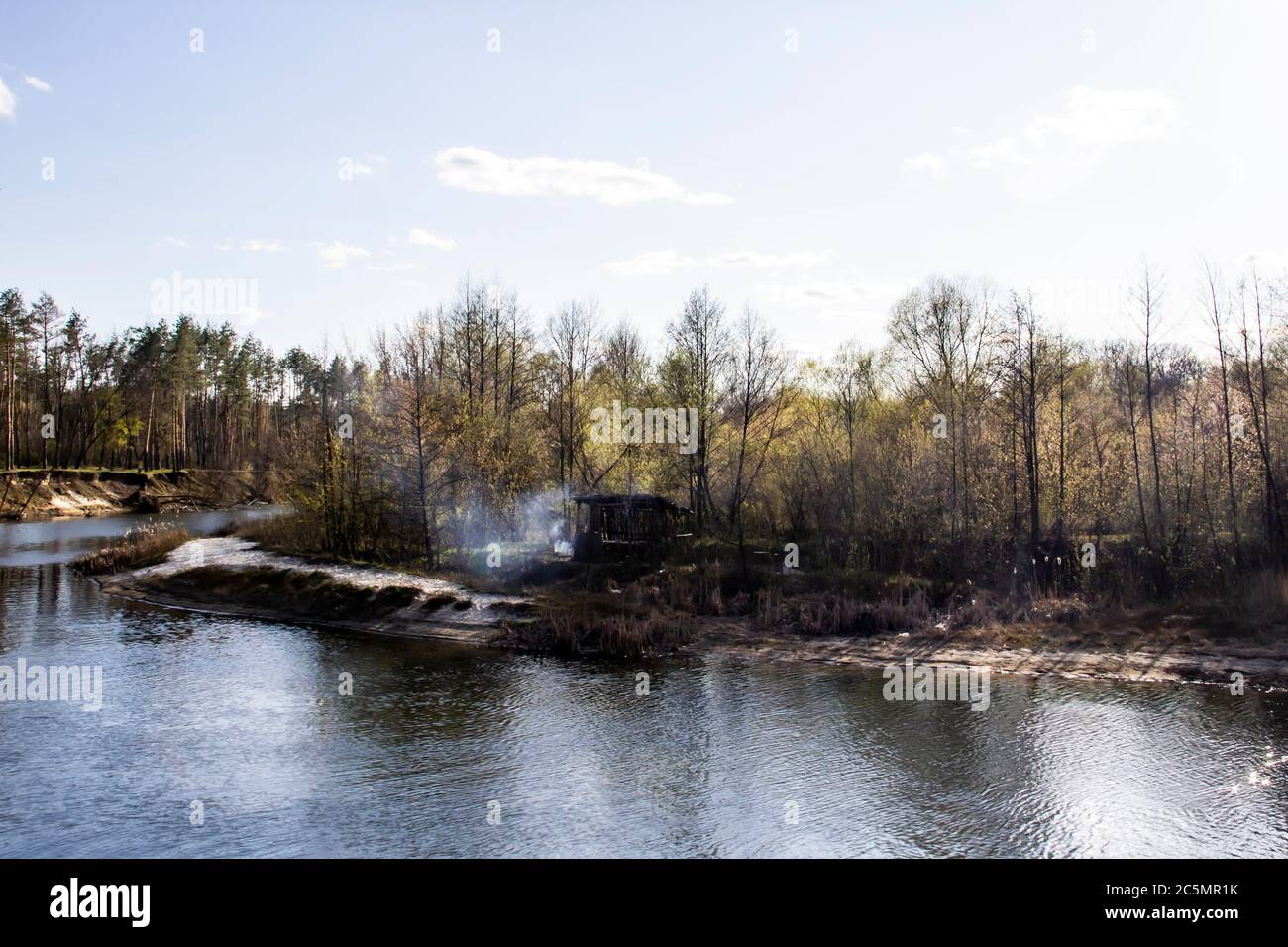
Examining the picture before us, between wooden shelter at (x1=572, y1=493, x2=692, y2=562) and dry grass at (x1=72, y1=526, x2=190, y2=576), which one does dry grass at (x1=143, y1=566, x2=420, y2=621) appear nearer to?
dry grass at (x1=72, y1=526, x2=190, y2=576)

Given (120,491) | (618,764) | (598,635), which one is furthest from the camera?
(120,491)

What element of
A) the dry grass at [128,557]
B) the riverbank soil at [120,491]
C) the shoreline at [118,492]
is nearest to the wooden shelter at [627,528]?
the dry grass at [128,557]

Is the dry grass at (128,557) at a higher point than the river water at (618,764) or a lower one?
higher

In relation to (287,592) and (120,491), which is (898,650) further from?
(120,491)

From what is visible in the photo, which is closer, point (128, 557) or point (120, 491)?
point (128, 557)

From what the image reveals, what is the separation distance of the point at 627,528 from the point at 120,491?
215 ft

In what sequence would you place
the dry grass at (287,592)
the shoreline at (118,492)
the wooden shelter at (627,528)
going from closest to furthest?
the dry grass at (287,592) → the wooden shelter at (627,528) → the shoreline at (118,492)

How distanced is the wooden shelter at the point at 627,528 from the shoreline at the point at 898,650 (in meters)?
8.66

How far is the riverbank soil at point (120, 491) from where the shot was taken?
74500 mm

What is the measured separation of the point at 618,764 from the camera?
1728 cm

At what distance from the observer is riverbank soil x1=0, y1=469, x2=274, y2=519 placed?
244 ft

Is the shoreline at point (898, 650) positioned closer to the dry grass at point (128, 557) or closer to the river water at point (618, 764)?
the river water at point (618, 764)

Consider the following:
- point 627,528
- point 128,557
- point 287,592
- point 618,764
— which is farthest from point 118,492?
point 618,764
